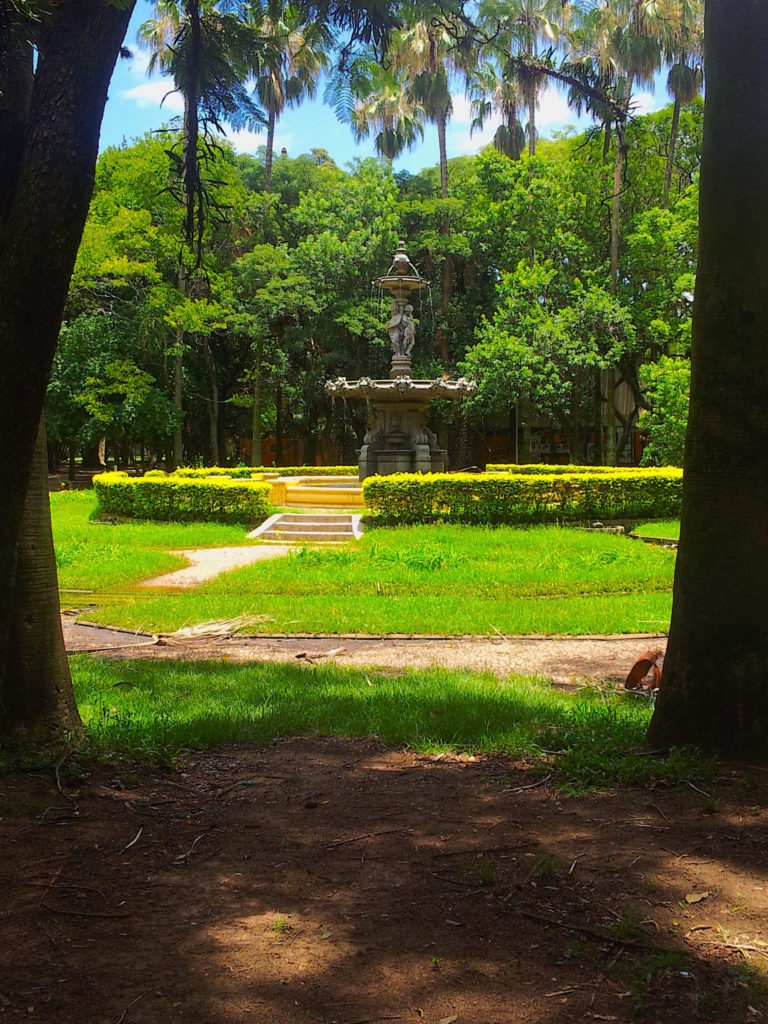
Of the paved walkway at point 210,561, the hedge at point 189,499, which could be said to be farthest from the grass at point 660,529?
the hedge at point 189,499

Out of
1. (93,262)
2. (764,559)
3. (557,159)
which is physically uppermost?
(557,159)

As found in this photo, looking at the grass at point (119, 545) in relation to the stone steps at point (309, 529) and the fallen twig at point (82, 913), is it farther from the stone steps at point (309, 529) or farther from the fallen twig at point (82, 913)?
the fallen twig at point (82, 913)

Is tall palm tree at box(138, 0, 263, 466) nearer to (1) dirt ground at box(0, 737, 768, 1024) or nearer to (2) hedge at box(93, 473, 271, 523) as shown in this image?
(1) dirt ground at box(0, 737, 768, 1024)

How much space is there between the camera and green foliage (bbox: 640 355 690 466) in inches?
880

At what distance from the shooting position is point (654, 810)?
11.9ft

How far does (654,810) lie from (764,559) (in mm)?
1264

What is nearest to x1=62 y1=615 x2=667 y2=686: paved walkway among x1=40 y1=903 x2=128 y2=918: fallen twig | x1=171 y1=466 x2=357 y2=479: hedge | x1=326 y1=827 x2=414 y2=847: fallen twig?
x1=326 y1=827 x2=414 y2=847: fallen twig

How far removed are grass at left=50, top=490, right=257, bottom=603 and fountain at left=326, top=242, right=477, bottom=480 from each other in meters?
4.99

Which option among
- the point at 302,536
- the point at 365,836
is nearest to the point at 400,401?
the point at 302,536

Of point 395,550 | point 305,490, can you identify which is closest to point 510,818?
point 395,550

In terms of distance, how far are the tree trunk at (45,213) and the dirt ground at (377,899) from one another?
3.79 feet

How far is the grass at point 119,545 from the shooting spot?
11844 mm

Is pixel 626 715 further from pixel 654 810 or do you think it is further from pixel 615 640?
pixel 615 640

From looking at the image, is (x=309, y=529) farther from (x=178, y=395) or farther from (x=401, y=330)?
(x=178, y=395)
